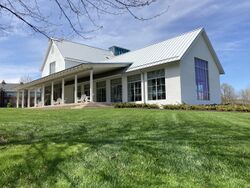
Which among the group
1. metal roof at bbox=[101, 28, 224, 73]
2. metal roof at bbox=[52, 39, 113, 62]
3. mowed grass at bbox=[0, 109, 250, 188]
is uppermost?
metal roof at bbox=[52, 39, 113, 62]

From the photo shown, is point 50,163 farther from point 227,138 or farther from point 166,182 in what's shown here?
point 227,138

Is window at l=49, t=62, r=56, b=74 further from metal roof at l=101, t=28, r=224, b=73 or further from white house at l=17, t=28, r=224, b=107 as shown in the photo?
metal roof at l=101, t=28, r=224, b=73

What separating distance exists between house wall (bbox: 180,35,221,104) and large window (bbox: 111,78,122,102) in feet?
22.7

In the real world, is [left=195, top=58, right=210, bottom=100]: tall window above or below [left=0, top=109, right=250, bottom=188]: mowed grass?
above

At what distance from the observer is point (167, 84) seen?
2108 cm

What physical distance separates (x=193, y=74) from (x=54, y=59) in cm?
1981

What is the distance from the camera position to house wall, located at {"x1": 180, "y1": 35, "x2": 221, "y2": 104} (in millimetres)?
20906

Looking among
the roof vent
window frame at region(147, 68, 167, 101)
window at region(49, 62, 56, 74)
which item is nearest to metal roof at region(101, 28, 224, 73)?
window frame at region(147, 68, 167, 101)

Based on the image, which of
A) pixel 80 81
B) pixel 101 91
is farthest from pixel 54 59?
pixel 101 91

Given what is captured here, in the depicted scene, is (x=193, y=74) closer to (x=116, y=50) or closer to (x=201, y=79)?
(x=201, y=79)

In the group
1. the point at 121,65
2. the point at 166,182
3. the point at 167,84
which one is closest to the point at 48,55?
the point at 121,65

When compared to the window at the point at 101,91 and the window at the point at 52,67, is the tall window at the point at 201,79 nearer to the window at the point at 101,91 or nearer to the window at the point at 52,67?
the window at the point at 101,91

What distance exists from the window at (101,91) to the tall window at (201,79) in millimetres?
9752

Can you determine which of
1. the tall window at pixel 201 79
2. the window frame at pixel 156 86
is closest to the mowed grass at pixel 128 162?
the window frame at pixel 156 86
